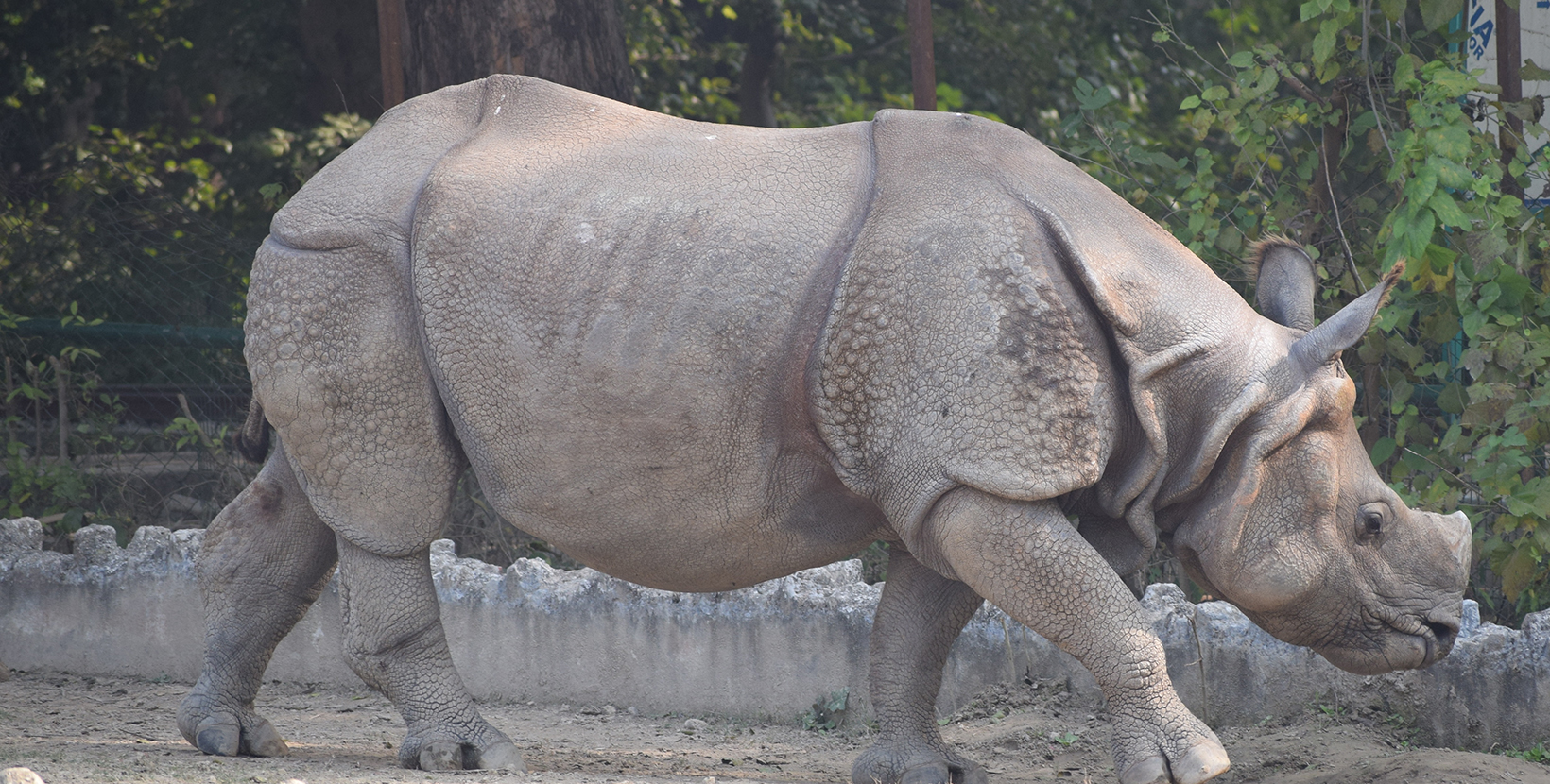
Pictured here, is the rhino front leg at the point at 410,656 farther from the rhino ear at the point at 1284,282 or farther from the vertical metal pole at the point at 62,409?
the vertical metal pole at the point at 62,409

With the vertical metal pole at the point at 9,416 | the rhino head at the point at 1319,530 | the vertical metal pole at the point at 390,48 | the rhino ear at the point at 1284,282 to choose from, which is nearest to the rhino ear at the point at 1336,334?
the rhino head at the point at 1319,530

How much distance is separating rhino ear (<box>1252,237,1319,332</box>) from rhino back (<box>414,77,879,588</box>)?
3.86 ft

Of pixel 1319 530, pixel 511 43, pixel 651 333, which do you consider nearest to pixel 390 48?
pixel 511 43

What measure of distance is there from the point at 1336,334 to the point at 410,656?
2622 mm

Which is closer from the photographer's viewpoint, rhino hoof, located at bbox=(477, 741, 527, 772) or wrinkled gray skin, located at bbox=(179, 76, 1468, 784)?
wrinkled gray skin, located at bbox=(179, 76, 1468, 784)

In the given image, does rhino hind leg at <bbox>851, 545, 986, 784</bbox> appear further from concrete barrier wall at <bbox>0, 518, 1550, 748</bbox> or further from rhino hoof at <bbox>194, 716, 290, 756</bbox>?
rhino hoof at <bbox>194, 716, 290, 756</bbox>

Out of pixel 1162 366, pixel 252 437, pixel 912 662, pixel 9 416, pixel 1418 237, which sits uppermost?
pixel 1418 237

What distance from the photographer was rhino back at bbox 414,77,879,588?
3.81 metres

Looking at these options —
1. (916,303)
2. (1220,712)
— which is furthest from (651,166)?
(1220,712)

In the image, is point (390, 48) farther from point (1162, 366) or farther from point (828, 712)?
point (1162, 366)

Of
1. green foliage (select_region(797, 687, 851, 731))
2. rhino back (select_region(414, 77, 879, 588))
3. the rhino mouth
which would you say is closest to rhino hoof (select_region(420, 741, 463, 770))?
rhino back (select_region(414, 77, 879, 588))

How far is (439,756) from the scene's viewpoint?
13.5 ft

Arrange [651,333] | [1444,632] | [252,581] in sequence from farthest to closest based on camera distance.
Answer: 1. [252,581]
2. [1444,632]
3. [651,333]

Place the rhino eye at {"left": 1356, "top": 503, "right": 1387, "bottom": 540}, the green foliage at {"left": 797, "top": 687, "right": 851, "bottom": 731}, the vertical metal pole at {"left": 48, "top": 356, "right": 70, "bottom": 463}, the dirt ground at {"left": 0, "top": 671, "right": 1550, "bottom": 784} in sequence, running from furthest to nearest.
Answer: the vertical metal pole at {"left": 48, "top": 356, "right": 70, "bottom": 463}, the green foliage at {"left": 797, "top": 687, "right": 851, "bottom": 731}, the dirt ground at {"left": 0, "top": 671, "right": 1550, "bottom": 784}, the rhino eye at {"left": 1356, "top": 503, "right": 1387, "bottom": 540}
